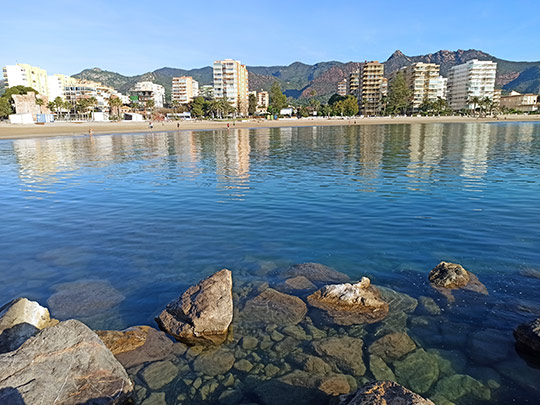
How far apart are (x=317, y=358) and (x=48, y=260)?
8868 millimetres

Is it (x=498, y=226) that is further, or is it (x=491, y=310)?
(x=498, y=226)

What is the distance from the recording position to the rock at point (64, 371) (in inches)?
193

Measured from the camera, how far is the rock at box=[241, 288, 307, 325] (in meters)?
7.98

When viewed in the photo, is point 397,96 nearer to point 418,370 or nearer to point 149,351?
point 418,370

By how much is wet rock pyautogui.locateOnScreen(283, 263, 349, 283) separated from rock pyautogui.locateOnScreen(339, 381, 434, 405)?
15.4 ft

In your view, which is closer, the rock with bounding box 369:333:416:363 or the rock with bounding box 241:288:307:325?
the rock with bounding box 369:333:416:363

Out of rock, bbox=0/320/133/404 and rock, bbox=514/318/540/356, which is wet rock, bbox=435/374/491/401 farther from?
rock, bbox=0/320/133/404

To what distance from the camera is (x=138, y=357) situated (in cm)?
680

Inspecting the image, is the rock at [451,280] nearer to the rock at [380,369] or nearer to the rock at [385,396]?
the rock at [380,369]

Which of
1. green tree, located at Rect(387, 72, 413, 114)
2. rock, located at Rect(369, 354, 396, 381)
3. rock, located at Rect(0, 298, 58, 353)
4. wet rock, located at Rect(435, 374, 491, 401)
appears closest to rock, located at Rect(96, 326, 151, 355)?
rock, located at Rect(0, 298, 58, 353)

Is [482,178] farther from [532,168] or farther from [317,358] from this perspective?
[317,358]

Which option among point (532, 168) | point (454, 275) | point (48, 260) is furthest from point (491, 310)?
point (532, 168)

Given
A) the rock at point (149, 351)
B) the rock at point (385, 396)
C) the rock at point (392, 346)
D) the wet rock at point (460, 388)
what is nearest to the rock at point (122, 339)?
the rock at point (149, 351)

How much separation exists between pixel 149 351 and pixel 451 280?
6.98 m
